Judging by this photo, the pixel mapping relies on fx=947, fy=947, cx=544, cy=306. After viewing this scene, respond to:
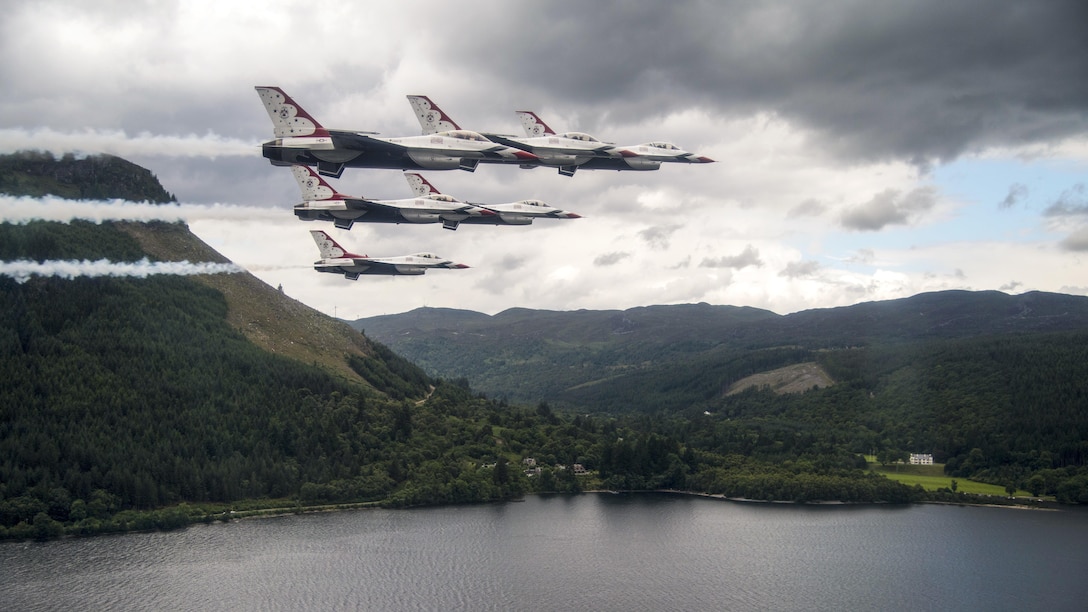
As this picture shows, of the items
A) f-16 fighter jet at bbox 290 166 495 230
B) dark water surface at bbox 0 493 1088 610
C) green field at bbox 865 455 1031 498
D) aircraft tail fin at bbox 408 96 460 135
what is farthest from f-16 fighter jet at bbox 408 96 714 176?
green field at bbox 865 455 1031 498

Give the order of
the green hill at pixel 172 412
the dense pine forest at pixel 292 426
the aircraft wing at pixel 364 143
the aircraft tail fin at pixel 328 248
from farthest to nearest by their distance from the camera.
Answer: the dense pine forest at pixel 292 426
the green hill at pixel 172 412
the aircraft tail fin at pixel 328 248
the aircraft wing at pixel 364 143

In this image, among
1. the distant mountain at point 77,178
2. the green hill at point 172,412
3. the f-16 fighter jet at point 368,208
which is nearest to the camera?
the f-16 fighter jet at point 368,208

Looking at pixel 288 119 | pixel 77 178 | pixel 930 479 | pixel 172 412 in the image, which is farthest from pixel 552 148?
pixel 77 178

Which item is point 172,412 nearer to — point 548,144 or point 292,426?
point 292,426

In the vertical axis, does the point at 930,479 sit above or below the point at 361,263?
below

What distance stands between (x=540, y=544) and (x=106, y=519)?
44.4 m

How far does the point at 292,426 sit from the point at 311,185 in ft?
212

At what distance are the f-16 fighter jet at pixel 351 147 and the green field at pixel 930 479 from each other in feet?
286

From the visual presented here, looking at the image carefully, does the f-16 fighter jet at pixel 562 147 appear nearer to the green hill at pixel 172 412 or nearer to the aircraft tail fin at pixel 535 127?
the aircraft tail fin at pixel 535 127

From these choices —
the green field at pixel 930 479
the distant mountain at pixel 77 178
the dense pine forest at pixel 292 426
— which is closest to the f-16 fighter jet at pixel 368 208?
the dense pine forest at pixel 292 426

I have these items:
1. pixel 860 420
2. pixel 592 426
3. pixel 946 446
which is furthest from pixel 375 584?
pixel 860 420

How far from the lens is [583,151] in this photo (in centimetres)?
6625

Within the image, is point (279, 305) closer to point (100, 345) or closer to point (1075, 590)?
point (100, 345)

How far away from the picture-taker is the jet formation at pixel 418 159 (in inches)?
2281
